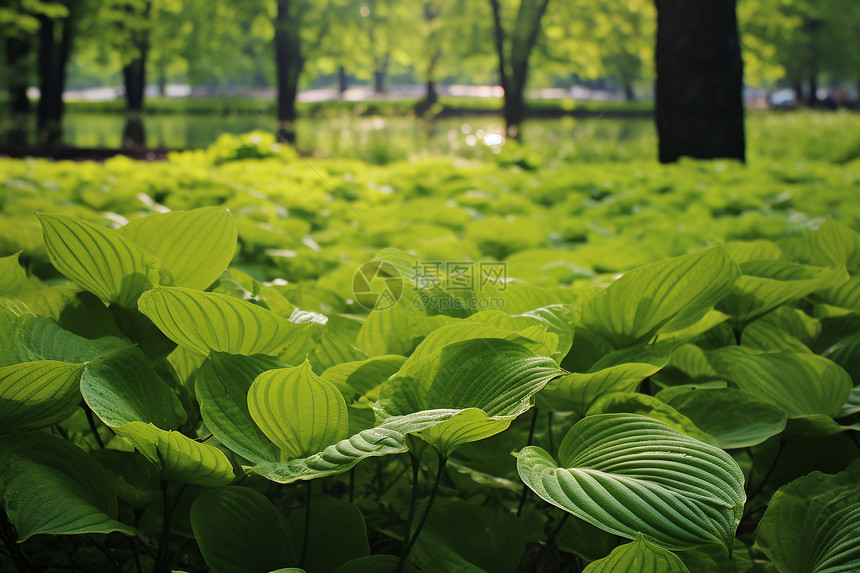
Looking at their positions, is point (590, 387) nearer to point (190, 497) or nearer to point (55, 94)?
point (190, 497)

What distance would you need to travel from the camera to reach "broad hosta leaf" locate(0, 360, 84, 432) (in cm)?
69

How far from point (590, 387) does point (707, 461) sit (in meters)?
0.18

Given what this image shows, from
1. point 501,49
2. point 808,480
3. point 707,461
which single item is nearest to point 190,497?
point 707,461

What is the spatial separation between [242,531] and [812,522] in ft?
2.21

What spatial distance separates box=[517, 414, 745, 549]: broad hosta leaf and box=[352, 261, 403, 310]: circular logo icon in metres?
0.44

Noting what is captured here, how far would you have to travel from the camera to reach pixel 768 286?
1070 mm

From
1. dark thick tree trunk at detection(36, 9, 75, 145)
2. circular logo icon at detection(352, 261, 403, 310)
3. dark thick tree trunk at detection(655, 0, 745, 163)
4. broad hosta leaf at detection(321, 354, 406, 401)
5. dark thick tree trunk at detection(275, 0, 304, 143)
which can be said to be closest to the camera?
broad hosta leaf at detection(321, 354, 406, 401)

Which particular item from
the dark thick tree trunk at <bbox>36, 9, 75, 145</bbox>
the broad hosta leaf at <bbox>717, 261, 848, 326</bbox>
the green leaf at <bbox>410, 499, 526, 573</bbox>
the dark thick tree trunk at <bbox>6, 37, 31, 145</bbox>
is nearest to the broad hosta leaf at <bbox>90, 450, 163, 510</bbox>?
the green leaf at <bbox>410, 499, 526, 573</bbox>

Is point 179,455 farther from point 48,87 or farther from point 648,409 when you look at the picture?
point 48,87

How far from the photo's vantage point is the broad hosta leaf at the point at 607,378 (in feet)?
2.64

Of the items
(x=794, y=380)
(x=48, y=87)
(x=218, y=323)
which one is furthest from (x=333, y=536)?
(x=48, y=87)

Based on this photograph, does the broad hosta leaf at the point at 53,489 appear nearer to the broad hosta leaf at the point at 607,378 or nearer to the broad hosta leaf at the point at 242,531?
the broad hosta leaf at the point at 242,531

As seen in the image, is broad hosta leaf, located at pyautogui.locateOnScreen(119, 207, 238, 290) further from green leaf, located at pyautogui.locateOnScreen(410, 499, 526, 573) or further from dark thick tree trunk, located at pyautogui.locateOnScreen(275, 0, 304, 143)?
dark thick tree trunk, located at pyautogui.locateOnScreen(275, 0, 304, 143)

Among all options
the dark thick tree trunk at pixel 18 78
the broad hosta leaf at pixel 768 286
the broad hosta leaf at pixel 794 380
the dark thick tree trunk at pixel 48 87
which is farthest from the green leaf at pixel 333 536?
the dark thick tree trunk at pixel 18 78
